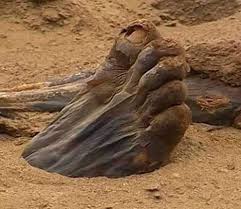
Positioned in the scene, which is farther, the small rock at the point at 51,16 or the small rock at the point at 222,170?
the small rock at the point at 51,16

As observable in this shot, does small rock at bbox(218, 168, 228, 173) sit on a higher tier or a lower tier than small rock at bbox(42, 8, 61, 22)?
higher

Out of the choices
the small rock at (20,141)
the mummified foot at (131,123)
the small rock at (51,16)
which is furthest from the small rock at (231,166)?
the small rock at (51,16)

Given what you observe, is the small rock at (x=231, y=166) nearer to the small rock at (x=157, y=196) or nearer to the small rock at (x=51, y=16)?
the small rock at (x=157, y=196)

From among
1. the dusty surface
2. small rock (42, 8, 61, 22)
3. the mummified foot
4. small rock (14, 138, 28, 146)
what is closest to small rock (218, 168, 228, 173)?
the dusty surface

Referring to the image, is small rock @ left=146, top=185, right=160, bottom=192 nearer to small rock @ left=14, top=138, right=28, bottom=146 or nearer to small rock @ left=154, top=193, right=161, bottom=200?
small rock @ left=154, top=193, right=161, bottom=200

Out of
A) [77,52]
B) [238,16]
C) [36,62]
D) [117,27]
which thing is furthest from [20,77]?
[238,16]
